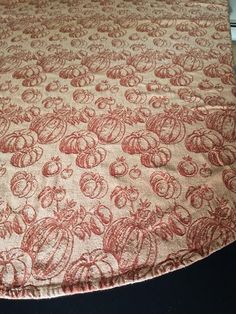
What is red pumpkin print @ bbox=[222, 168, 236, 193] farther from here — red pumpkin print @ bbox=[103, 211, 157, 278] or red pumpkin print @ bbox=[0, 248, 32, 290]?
red pumpkin print @ bbox=[0, 248, 32, 290]

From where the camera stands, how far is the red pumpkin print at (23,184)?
0.83 metres

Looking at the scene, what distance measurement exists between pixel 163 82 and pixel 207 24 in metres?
0.51

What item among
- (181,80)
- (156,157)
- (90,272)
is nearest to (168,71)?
(181,80)

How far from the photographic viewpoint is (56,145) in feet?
3.08

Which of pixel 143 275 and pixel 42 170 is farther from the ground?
pixel 42 170

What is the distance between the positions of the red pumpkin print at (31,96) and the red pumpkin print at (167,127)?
46 centimetres

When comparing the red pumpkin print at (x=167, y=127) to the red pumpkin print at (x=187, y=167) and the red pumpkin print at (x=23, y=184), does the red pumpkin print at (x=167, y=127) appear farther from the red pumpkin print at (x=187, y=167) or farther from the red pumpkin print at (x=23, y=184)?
the red pumpkin print at (x=23, y=184)

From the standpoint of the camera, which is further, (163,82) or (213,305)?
(163,82)

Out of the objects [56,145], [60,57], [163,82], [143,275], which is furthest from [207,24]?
[143,275]

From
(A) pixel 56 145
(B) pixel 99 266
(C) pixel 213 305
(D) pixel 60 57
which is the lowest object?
(C) pixel 213 305

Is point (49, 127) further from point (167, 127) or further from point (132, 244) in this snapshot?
point (132, 244)

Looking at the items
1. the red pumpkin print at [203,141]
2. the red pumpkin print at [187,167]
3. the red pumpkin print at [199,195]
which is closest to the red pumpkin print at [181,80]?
the red pumpkin print at [203,141]

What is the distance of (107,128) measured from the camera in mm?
966

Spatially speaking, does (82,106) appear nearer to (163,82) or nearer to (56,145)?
(56,145)
